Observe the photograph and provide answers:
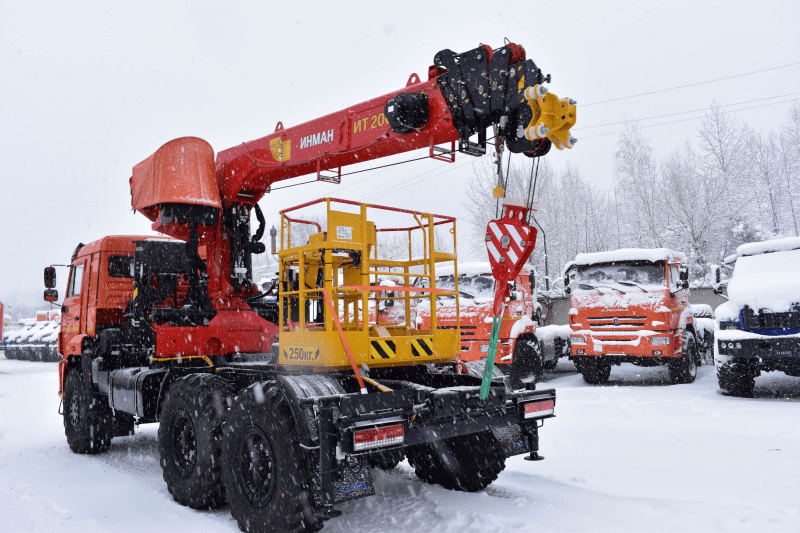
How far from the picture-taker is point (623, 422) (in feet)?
28.0

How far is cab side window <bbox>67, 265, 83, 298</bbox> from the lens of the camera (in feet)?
29.6

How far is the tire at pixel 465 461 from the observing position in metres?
5.80

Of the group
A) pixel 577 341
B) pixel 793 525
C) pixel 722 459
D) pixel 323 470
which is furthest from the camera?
pixel 577 341

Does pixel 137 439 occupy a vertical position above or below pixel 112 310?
below

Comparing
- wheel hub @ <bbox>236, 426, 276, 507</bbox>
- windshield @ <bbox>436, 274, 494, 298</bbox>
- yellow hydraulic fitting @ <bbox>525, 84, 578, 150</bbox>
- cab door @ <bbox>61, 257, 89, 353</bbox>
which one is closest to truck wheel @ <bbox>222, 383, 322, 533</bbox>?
wheel hub @ <bbox>236, 426, 276, 507</bbox>

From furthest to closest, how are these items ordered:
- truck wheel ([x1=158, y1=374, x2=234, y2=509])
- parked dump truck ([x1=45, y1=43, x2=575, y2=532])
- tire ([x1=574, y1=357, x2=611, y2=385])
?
tire ([x1=574, y1=357, x2=611, y2=385]) < truck wheel ([x1=158, y1=374, x2=234, y2=509]) < parked dump truck ([x1=45, y1=43, x2=575, y2=532])

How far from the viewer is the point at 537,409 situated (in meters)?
5.46

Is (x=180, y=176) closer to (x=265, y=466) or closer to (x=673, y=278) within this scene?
(x=265, y=466)

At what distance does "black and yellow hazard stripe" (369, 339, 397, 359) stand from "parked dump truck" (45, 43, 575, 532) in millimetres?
12

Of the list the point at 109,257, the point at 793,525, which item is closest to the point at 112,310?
the point at 109,257

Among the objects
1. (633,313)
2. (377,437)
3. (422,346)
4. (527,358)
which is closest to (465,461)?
(422,346)

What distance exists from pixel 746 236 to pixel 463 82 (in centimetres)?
3401

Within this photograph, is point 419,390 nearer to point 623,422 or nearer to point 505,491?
point 505,491

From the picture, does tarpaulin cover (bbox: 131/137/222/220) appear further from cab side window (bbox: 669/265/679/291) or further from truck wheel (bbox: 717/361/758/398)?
cab side window (bbox: 669/265/679/291)
